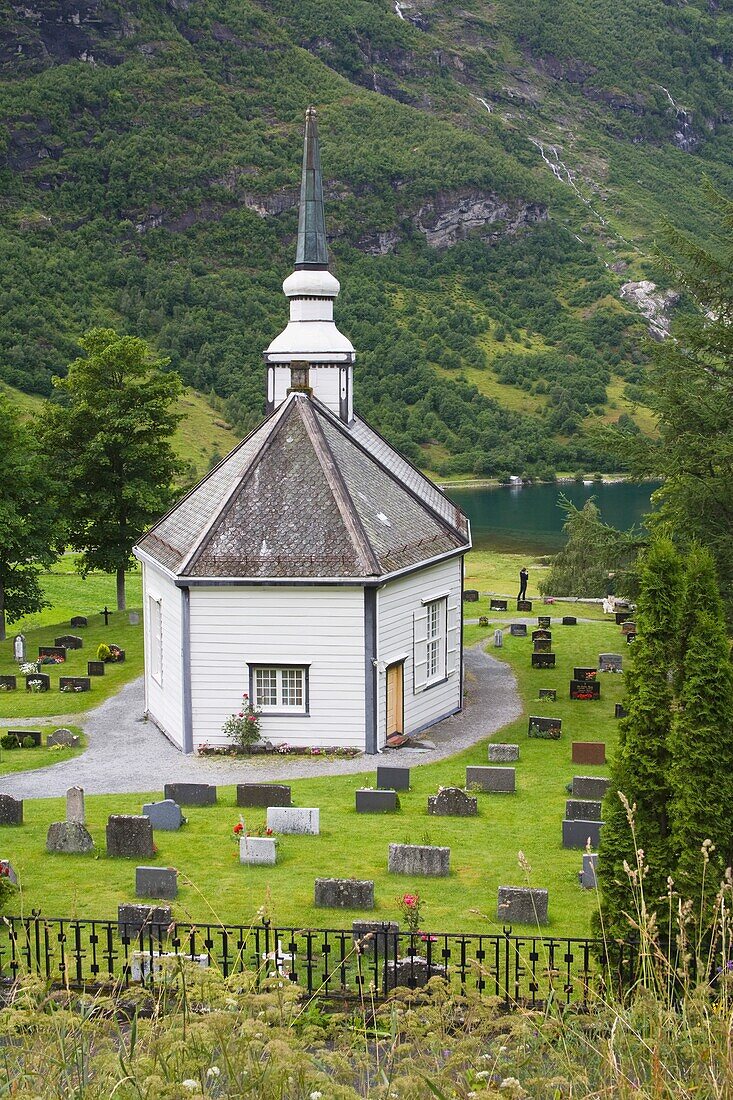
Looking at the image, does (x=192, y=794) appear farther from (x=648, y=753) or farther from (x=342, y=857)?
(x=648, y=753)

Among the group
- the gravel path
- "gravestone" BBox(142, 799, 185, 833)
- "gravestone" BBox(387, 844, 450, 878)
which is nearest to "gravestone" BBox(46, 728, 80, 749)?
the gravel path

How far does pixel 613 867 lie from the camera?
42.5 ft

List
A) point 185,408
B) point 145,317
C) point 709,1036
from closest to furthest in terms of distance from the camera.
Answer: point 709,1036 < point 185,408 < point 145,317

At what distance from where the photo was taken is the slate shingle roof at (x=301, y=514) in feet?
90.1

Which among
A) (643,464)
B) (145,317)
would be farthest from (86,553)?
(145,317)

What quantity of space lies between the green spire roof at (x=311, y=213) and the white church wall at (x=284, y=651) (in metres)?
11.1

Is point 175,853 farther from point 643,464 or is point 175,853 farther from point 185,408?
point 185,408

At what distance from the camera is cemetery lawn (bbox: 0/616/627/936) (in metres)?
16.7

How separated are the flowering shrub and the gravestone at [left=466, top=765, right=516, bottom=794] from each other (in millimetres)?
5646

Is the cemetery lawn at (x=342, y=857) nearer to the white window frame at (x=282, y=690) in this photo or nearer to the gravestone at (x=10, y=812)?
the gravestone at (x=10, y=812)

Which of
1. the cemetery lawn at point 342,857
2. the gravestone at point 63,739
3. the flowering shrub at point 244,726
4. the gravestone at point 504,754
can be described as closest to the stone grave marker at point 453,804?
the cemetery lawn at point 342,857

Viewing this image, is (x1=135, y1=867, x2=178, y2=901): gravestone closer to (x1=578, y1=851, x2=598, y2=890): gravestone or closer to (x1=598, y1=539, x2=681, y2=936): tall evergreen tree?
(x1=578, y1=851, x2=598, y2=890): gravestone

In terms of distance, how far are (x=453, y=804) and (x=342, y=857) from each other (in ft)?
11.5

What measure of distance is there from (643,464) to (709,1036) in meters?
22.4
